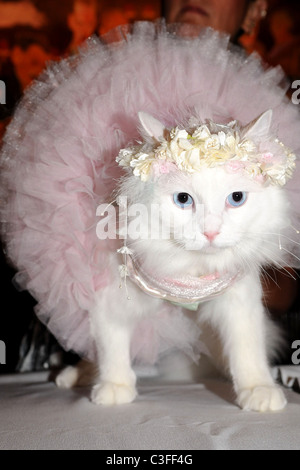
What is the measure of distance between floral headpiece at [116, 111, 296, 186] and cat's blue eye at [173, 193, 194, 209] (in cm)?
5

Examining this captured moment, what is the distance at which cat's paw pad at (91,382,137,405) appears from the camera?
1312 mm

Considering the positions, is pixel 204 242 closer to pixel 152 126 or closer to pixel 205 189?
pixel 205 189

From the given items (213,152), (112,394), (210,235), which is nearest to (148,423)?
(112,394)

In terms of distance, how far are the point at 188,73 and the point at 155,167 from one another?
276 millimetres

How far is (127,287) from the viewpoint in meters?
1.30

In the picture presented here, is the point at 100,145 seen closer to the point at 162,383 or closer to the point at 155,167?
the point at 155,167

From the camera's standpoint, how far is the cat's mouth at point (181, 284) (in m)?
1.23

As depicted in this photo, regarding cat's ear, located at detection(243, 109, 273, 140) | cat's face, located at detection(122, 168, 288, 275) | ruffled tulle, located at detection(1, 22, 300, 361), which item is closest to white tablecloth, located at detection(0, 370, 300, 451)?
ruffled tulle, located at detection(1, 22, 300, 361)

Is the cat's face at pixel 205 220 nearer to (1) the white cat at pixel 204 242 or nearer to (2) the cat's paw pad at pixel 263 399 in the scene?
(1) the white cat at pixel 204 242

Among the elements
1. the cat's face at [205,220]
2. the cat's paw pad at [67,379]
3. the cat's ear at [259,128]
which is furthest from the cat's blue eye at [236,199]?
the cat's paw pad at [67,379]

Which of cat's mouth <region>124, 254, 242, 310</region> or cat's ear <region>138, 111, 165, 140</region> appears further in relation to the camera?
cat's mouth <region>124, 254, 242, 310</region>

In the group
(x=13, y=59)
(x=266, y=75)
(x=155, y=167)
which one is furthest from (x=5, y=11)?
(x=155, y=167)

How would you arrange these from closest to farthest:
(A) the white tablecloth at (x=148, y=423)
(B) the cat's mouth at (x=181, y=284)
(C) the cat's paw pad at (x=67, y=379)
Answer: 1. (A) the white tablecloth at (x=148, y=423)
2. (B) the cat's mouth at (x=181, y=284)
3. (C) the cat's paw pad at (x=67, y=379)

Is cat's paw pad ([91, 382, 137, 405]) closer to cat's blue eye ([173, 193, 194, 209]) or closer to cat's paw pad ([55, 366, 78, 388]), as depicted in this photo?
cat's paw pad ([55, 366, 78, 388])
